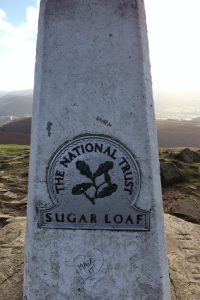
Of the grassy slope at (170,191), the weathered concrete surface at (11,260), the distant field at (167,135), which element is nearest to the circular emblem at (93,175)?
the weathered concrete surface at (11,260)

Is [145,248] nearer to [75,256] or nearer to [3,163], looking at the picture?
[75,256]

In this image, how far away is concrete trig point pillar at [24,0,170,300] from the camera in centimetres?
405

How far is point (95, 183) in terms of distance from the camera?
4.13 meters

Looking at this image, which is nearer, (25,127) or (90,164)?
(90,164)

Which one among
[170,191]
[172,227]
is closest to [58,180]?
[172,227]

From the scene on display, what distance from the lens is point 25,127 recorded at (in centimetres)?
6581

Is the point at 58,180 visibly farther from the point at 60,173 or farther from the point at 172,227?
the point at 172,227

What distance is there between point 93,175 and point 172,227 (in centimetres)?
407

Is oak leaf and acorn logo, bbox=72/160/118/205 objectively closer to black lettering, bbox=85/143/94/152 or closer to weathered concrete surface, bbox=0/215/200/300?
black lettering, bbox=85/143/94/152

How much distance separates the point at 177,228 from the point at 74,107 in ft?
14.6

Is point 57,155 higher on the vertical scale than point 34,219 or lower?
higher

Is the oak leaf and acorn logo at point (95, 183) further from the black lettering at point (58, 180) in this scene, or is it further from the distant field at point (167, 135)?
the distant field at point (167, 135)

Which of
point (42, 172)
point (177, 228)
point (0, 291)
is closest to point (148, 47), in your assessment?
point (42, 172)

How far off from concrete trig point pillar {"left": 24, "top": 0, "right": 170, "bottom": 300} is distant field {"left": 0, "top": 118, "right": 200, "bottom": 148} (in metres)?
38.6
